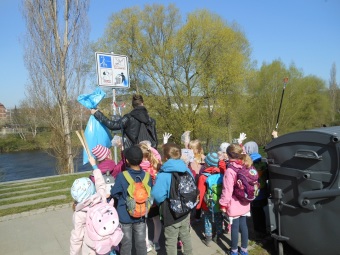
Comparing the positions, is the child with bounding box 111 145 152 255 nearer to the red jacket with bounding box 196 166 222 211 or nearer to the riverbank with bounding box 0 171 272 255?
the riverbank with bounding box 0 171 272 255

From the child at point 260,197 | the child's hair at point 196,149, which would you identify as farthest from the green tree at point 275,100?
the child at point 260,197

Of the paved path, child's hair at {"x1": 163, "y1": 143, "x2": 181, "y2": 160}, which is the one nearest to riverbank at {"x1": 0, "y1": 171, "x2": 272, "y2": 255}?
the paved path

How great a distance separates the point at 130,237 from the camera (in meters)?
2.89

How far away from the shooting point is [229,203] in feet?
10.5

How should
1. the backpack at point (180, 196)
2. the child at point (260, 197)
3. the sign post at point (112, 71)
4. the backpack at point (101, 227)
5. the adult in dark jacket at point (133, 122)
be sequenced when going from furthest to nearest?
the sign post at point (112, 71) < the adult in dark jacket at point (133, 122) < the child at point (260, 197) < the backpack at point (180, 196) < the backpack at point (101, 227)

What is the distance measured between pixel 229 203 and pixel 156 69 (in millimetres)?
16903

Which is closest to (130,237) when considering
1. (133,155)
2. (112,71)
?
(133,155)

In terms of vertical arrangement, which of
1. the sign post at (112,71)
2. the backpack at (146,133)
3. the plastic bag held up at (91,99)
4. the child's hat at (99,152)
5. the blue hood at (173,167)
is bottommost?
the blue hood at (173,167)

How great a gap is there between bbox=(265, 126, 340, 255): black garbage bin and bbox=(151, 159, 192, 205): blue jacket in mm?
1248

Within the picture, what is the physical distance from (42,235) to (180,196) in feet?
9.00

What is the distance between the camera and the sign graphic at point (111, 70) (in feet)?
14.4

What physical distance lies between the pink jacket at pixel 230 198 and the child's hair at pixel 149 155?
42.4 inches

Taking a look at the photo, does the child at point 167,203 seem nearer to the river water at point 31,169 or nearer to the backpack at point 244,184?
the backpack at point 244,184

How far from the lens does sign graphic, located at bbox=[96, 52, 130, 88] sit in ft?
14.4
